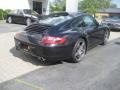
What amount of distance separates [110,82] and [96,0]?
25361 mm

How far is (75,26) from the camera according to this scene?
21.1 ft

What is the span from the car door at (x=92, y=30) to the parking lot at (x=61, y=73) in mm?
532

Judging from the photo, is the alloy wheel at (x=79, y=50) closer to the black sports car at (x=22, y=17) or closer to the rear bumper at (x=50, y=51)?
the rear bumper at (x=50, y=51)

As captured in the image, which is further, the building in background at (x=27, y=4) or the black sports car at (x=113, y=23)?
the building in background at (x=27, y=4)

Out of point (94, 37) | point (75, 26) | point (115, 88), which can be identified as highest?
point (75, 26)

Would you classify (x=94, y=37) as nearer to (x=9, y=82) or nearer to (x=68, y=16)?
(x=68, y=16)

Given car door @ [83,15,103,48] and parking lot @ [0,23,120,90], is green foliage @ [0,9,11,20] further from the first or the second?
car door @ [83,15,103,48]

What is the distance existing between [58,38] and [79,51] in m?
1.07

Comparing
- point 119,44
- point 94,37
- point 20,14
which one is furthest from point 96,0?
point 94,37

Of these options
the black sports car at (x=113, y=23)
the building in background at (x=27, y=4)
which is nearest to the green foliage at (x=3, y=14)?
the building in background at (x=27, y=4)

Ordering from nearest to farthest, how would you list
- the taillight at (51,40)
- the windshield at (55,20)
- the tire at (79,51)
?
the taillight at (51,40) < the tire at (79,51) < the windshield at (55,20)

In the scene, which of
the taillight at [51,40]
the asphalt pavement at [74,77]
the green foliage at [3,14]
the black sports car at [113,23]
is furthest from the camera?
the green foliage at [3,14]

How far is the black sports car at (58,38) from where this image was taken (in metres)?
5.56

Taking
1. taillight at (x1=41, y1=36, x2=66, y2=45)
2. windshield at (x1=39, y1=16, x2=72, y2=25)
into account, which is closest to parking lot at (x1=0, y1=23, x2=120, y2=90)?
taillight at (x1=41, y1=36, x2=66, y2=45)
